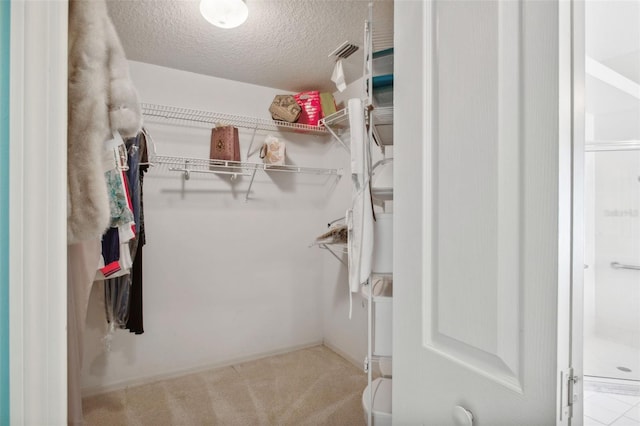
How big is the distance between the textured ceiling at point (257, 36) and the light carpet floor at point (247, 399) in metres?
2.09

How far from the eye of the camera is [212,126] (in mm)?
2613

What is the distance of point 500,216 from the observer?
60cm

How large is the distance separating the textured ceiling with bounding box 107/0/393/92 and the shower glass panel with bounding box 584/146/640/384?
2046 millimetres

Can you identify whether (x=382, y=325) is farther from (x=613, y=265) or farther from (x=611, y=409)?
(x=613, y=265)

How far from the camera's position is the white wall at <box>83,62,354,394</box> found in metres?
2.41

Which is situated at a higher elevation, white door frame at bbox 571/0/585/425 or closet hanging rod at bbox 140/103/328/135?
closet hanging rod at bbox 140/103/328/135

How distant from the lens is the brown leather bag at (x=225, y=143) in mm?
2453

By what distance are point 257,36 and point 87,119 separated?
161 centimetres

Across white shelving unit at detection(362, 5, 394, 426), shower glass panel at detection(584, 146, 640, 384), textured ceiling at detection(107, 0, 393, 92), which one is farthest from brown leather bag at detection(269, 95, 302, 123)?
shower glass panel at detection(584, 146, 640, 384)

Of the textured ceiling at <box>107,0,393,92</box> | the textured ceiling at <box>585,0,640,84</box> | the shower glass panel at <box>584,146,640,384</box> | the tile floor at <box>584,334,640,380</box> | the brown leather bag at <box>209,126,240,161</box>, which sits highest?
the textured ceiling at <box>107,0,393,92</box>

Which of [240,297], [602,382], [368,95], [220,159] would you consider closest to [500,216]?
[368,95]

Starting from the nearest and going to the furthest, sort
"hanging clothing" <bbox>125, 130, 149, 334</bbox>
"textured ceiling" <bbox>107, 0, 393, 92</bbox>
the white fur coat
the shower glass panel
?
the white fur coat < "textured ceiling" <bbox>107, 0, 393, 92</bbox> < "hanging clothing" <bbox>125, 130, 149, 334</bbox> < the shower glass panel

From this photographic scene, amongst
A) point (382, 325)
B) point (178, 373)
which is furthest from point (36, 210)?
point (178, 373)

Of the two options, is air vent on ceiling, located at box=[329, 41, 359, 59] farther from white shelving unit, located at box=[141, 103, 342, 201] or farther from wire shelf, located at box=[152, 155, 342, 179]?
wire shelf, located at box=[152, 155, 342, 179]
